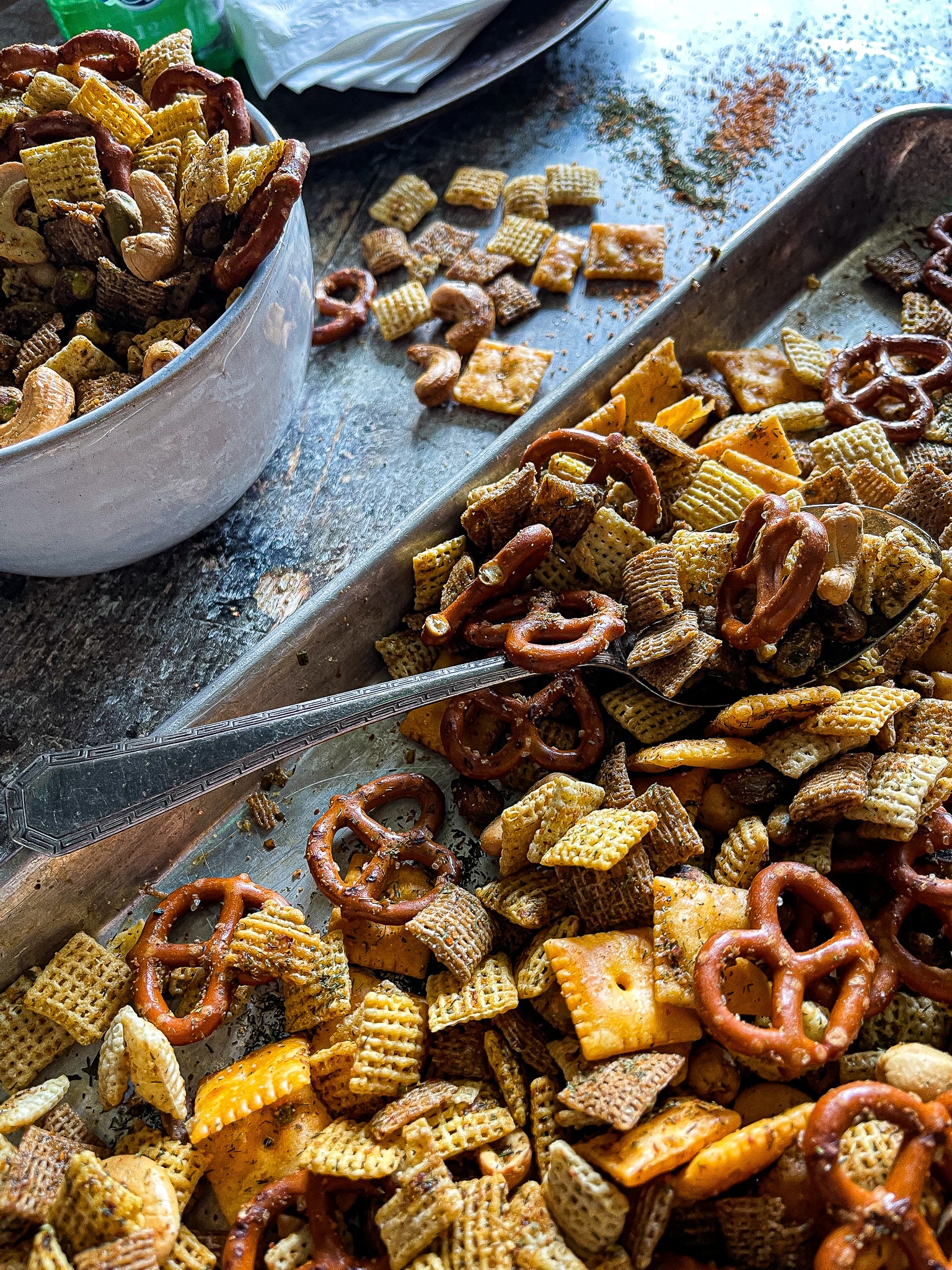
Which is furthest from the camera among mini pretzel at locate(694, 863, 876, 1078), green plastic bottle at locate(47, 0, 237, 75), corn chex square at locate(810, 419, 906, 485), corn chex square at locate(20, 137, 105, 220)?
green plastic bottle at locate(47, 0, 237, 75)

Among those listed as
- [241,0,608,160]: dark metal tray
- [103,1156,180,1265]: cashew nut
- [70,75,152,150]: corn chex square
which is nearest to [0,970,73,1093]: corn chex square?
[103,1156,180,1265]: cashew nut

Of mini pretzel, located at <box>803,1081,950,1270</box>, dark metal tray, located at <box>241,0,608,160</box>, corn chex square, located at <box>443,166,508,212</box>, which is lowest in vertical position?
mini pretzel, located at <box>803,1081,950,1270</box>

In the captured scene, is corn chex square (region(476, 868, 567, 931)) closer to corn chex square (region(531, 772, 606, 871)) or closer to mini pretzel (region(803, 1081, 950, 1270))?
corn chex square (region(531, 772, 606, 871))

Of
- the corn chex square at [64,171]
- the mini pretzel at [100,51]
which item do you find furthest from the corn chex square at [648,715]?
the mini pretzel at [100,51]

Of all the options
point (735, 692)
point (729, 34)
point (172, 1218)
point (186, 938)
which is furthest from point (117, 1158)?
point (729, 34)

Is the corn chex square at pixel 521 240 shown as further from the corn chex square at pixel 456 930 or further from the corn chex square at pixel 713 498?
the corn chex square at pixel 456 930

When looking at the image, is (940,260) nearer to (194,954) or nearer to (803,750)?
(803,750)

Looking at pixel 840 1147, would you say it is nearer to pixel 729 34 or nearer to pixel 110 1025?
pixel 110 1025
